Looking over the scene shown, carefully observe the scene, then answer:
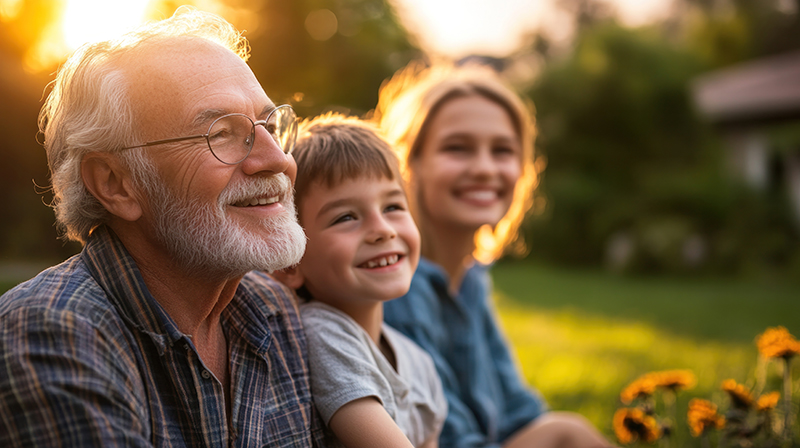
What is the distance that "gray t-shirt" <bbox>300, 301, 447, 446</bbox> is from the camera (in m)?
2.00

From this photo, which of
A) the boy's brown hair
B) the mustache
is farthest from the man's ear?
the boy's brown hair

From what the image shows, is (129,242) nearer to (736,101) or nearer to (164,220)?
(164,220)

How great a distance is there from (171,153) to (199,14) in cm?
65

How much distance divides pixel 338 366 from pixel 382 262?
1.24 ft

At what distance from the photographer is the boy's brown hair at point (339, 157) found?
7.28ft

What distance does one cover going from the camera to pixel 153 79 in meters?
1.87

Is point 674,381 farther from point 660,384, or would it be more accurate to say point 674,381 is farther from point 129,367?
point 129,367

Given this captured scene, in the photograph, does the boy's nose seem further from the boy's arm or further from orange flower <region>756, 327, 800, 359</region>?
orange flower <region>756, 327, 800, 359</region>

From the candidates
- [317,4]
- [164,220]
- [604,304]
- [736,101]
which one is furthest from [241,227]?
[736,101]

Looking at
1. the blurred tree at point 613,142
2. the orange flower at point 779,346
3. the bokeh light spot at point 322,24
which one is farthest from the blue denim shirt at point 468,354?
the bokeh light spot at point 322,24

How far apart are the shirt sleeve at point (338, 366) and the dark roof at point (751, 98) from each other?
15.3 metres

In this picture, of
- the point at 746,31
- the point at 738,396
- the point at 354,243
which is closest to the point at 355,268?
the point at 354,243

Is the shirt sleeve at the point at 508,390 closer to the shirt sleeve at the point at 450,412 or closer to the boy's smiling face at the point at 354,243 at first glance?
the shirt sleeve at the point at 450,412

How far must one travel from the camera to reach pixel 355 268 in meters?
2.19
